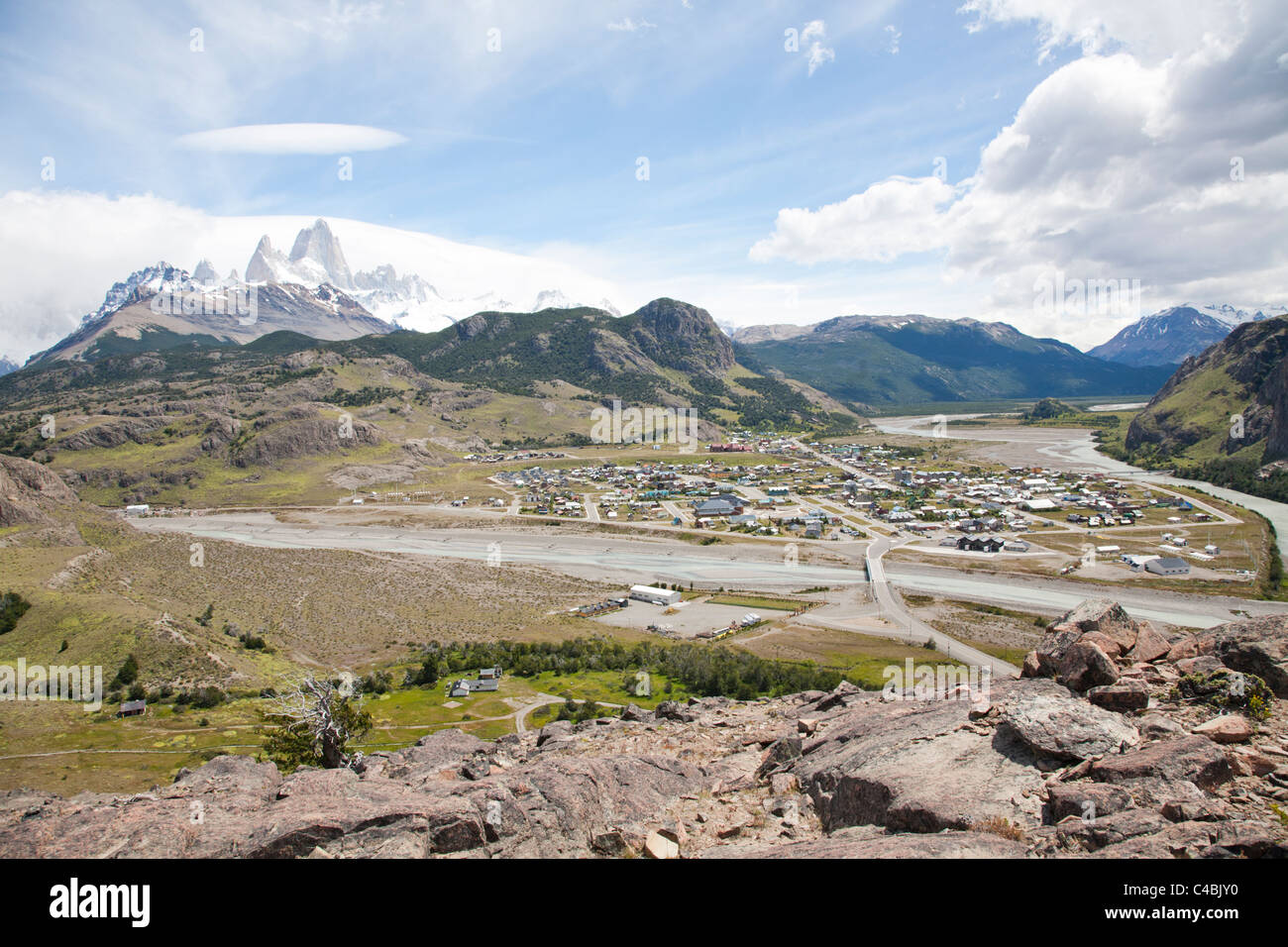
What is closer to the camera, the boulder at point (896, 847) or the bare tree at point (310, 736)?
the boulder at point (896, 847)

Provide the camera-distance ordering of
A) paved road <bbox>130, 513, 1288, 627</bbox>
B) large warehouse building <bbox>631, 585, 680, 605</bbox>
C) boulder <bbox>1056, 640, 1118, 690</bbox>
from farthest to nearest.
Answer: large warehouse building <bbox>631, 585, 680, 605</bbox> < paved road <bbox>130, 513, 1288, 627</bbox> < boulder <bbox>1056, 640, 1118, 690</bbox>

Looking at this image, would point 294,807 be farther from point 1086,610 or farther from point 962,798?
point 1086,610

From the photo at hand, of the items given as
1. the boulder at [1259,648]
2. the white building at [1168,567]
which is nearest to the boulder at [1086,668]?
the boulder at [1259,648]

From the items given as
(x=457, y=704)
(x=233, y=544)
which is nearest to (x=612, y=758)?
(x=457, y=704)

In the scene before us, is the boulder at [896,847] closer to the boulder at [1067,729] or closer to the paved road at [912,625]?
the boulder at [1067,729]

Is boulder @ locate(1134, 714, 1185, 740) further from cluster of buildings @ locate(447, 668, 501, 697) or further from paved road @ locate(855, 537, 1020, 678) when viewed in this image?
cluster of buildings @ locate(447, 668, 501, 697)

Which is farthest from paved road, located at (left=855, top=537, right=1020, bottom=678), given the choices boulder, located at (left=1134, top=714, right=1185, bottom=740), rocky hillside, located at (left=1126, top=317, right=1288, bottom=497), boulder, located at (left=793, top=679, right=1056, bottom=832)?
rocky hillside, located at (left=1126, top=317, right=1288, bottom=497)
